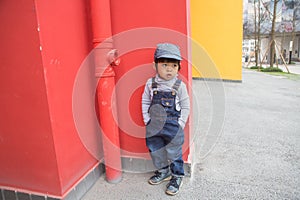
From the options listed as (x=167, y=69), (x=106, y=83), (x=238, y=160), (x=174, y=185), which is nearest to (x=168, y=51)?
(x=167, y=69)

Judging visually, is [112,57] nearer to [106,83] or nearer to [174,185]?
[106,83]

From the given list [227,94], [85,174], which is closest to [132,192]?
[85,174]

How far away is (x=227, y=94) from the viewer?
5469mm

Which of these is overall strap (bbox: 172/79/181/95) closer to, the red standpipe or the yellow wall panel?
the red standpipe

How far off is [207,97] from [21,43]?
4317 millimetres

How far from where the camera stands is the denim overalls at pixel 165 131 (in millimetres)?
1689

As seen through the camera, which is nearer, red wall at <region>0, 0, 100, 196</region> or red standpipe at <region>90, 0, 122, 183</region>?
red wall at <region>0, 0, 100, 196</region>

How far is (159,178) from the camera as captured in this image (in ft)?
6.16

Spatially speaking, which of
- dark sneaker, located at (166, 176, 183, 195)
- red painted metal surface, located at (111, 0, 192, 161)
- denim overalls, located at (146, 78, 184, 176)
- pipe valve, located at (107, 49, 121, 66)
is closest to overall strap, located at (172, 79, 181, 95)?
denim overalls, located at (146, 78, 184, 176)

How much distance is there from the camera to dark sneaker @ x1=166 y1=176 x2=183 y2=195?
171cm

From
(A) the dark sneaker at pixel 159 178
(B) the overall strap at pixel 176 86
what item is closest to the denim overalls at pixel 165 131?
(B) the overall strap at pixel 176 86

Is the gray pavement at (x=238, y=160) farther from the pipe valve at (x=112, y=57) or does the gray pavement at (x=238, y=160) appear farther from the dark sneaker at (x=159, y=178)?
the pipe valve at (x=112, y=57)

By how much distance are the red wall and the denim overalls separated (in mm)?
588

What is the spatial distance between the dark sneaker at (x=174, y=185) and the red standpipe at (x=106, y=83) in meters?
0.45
